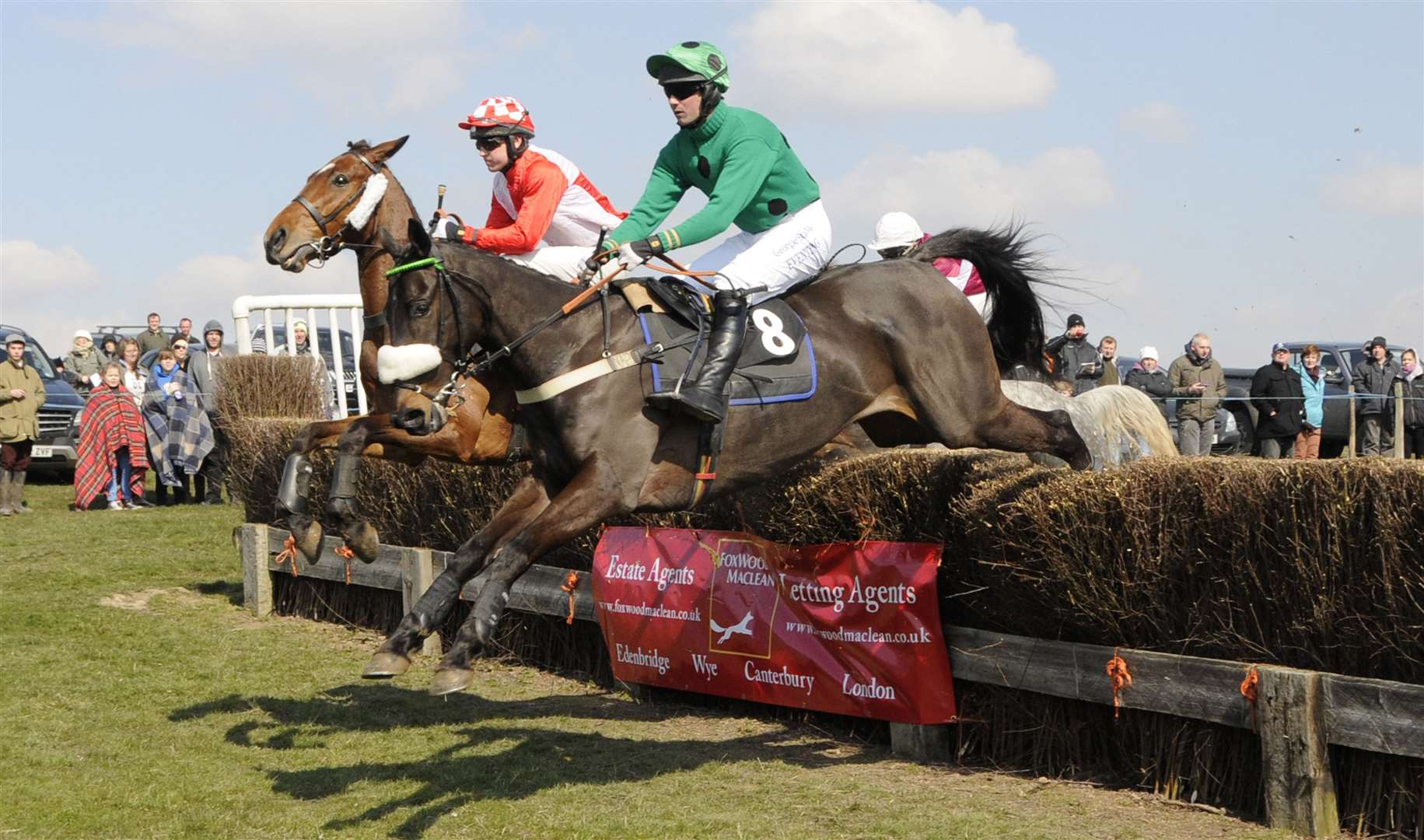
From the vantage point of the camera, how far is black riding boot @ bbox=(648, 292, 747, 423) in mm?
6023

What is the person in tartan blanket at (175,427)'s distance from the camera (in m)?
16.6

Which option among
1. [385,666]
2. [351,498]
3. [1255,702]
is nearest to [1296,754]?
[1255,702]

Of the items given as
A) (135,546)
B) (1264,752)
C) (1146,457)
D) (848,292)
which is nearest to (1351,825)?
(1264,752)

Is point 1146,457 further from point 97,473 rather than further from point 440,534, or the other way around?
point 97,473

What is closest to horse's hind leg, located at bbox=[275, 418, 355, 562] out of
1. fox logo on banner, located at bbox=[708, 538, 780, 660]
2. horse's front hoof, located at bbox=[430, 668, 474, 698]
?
horse's front hoof, located at bbox=[430, 668, 474, 698]

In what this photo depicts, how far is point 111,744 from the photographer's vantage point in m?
7.21

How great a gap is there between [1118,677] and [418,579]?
5051 millimetres

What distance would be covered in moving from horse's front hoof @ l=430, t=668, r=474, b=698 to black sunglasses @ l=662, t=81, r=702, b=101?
8.81ft

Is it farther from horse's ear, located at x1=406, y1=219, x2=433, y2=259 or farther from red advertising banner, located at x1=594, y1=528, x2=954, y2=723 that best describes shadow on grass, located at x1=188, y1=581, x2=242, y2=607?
horse's ear, located at x1=406, y1=219, x2=433, y2=259

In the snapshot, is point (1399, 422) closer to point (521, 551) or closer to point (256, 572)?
point (256, 572)

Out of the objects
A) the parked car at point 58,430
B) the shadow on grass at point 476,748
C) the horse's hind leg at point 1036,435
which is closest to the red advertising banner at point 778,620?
the shadow on grass at point 476,748

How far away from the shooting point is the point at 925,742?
681 centimetres

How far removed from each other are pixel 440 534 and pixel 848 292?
4061 mm

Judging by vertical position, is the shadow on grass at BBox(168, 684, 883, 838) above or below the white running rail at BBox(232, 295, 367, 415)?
below
